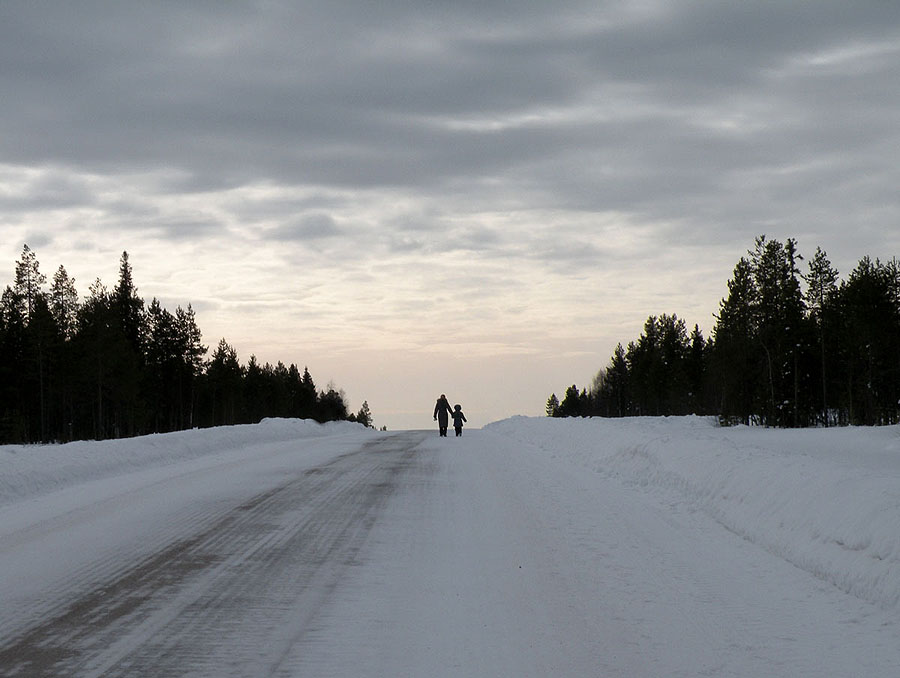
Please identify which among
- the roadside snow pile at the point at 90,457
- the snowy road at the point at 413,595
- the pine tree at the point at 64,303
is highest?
the pine tree at the point at 64,303

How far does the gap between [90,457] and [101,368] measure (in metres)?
51.7

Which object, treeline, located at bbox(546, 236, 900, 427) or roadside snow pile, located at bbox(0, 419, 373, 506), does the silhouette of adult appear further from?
treeline, located at bbox(546, 236, 900, 427)

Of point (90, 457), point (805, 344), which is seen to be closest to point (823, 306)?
point (805, 344)

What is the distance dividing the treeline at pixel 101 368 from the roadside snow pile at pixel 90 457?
1583 inches

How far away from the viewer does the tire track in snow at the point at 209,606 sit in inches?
176

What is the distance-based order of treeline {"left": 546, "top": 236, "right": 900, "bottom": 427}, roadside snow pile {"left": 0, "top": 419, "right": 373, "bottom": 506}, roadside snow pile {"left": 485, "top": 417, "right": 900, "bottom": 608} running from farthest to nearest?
1. treeline {"left": 546, "top": 236, "right": 900, "bottom": 427}
2. roadside snow pile {"left": 0, "top": 419, "right": 373, "bottom": 506}
3. roadside snow pile {"left": 485, "top": 417, "right": 900, "bottom": 608}

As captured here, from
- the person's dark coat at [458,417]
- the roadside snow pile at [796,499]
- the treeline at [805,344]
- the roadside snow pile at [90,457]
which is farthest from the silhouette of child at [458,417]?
the treeline at [805,344]

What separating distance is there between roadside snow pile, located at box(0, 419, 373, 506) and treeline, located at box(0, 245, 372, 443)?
4020 centimetres

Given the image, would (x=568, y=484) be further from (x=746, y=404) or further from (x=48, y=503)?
(x=746, y=404)

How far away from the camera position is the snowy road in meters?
4.53

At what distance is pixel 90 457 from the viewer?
57.1ft

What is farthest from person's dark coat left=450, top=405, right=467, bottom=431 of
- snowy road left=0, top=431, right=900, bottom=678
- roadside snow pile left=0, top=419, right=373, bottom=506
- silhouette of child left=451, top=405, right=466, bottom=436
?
snowy road left=0, top=431, right=900, bottom=678

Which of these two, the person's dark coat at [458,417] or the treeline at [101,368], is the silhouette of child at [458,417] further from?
the treeline at [101,368]

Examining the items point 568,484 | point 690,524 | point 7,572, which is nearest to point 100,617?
point 7,572
